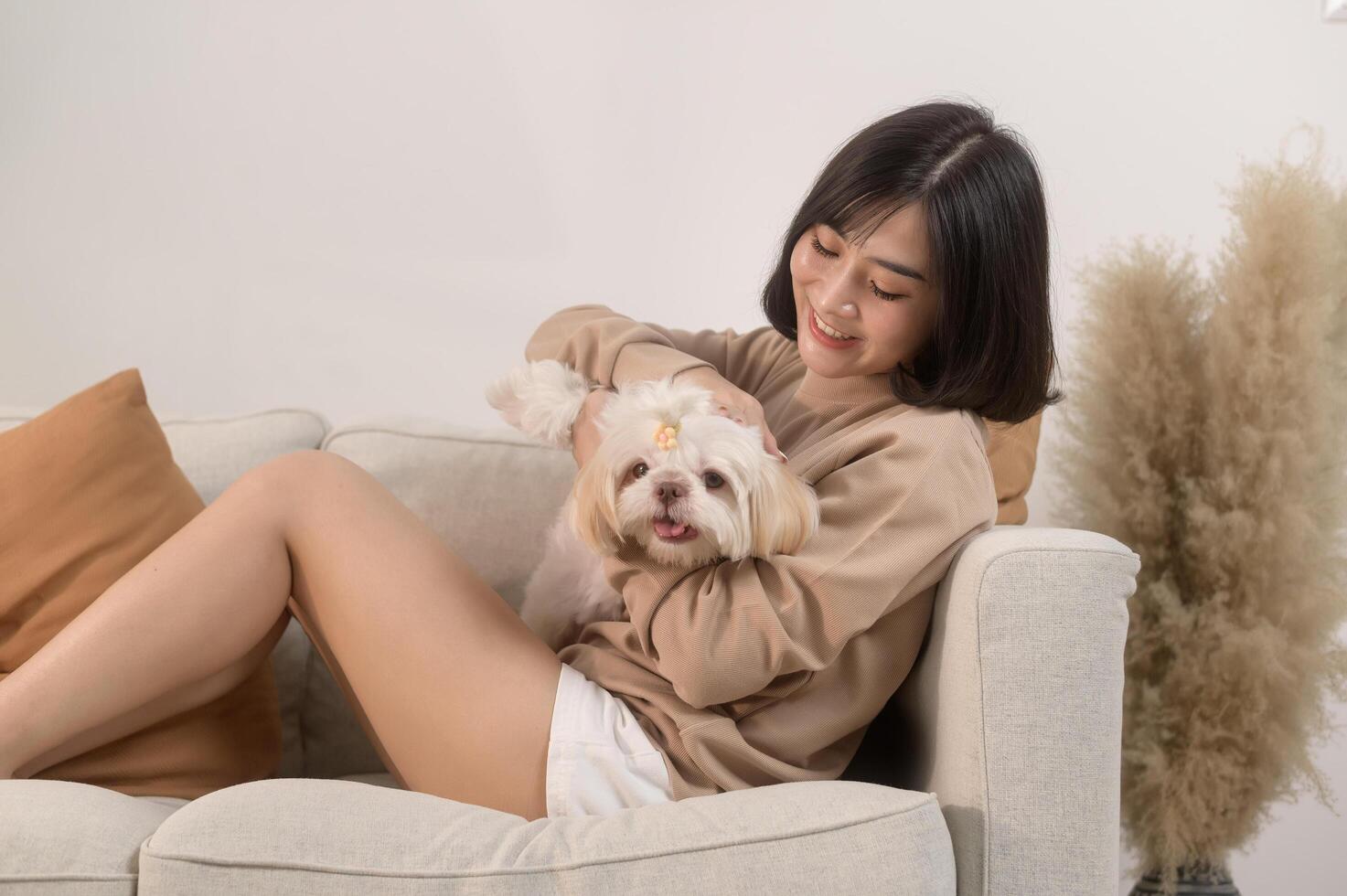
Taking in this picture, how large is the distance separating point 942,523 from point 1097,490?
1.07m

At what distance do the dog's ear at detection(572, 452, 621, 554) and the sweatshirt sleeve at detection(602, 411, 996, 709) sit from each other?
0.13ft

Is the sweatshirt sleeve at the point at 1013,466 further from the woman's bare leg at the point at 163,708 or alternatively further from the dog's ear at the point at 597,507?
the woman's bare leg at the point at 163,708

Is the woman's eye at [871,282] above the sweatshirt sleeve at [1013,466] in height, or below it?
above

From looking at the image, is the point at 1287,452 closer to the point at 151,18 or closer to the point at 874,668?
the point at 874,668

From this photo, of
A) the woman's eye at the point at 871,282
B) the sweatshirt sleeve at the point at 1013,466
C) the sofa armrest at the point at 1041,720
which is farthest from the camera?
the sweatshirt sleeve at the point at 1013,466

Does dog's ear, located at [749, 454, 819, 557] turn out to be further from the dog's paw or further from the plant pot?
the plant pot

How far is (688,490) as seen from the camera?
1.28m

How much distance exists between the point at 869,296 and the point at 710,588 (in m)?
0.46

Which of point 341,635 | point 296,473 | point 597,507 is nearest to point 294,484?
point 296,473

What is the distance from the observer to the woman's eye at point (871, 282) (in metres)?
1.45

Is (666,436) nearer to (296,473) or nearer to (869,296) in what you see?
(869,296)

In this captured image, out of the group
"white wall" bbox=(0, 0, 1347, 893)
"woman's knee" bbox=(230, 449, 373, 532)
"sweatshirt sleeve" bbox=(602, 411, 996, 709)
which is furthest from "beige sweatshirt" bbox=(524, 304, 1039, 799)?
"white wall" bbox=(0, 0, 1347, 893)

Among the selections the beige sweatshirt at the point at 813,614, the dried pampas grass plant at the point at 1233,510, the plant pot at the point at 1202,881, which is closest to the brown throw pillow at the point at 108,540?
the beige sweatshirt at the point at 813,614

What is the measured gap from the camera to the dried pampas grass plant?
201 centimetres
